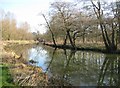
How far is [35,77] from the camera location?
33.5 ft

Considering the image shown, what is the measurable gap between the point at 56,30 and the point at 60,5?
5560mm

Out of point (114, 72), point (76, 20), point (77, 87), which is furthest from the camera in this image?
point (76, 20)

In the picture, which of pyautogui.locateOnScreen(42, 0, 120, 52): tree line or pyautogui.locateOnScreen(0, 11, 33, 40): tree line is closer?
pyautogui.locateOnScreen(42, 0, 120, 52): tree line

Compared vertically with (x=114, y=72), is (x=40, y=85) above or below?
above

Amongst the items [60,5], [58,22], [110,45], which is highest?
[60,5]

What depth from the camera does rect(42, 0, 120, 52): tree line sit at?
31.8 metres

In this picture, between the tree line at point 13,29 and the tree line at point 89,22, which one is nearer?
the tree line at point 89,22

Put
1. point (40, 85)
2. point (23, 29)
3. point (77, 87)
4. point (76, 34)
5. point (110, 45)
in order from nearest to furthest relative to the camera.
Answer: point (40, 85)
point (77, 87)
point (110, 45)
point (76, 34)
point (23, 29)

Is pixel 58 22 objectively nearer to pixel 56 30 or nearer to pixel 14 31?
pixel 56 30

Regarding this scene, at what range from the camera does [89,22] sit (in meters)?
37.7

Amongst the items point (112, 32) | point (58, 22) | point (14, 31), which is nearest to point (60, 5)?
point (58, 22)

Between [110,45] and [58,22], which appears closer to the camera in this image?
[110,45]

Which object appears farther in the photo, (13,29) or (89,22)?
(13,29)

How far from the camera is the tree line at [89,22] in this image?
31.8 metres
